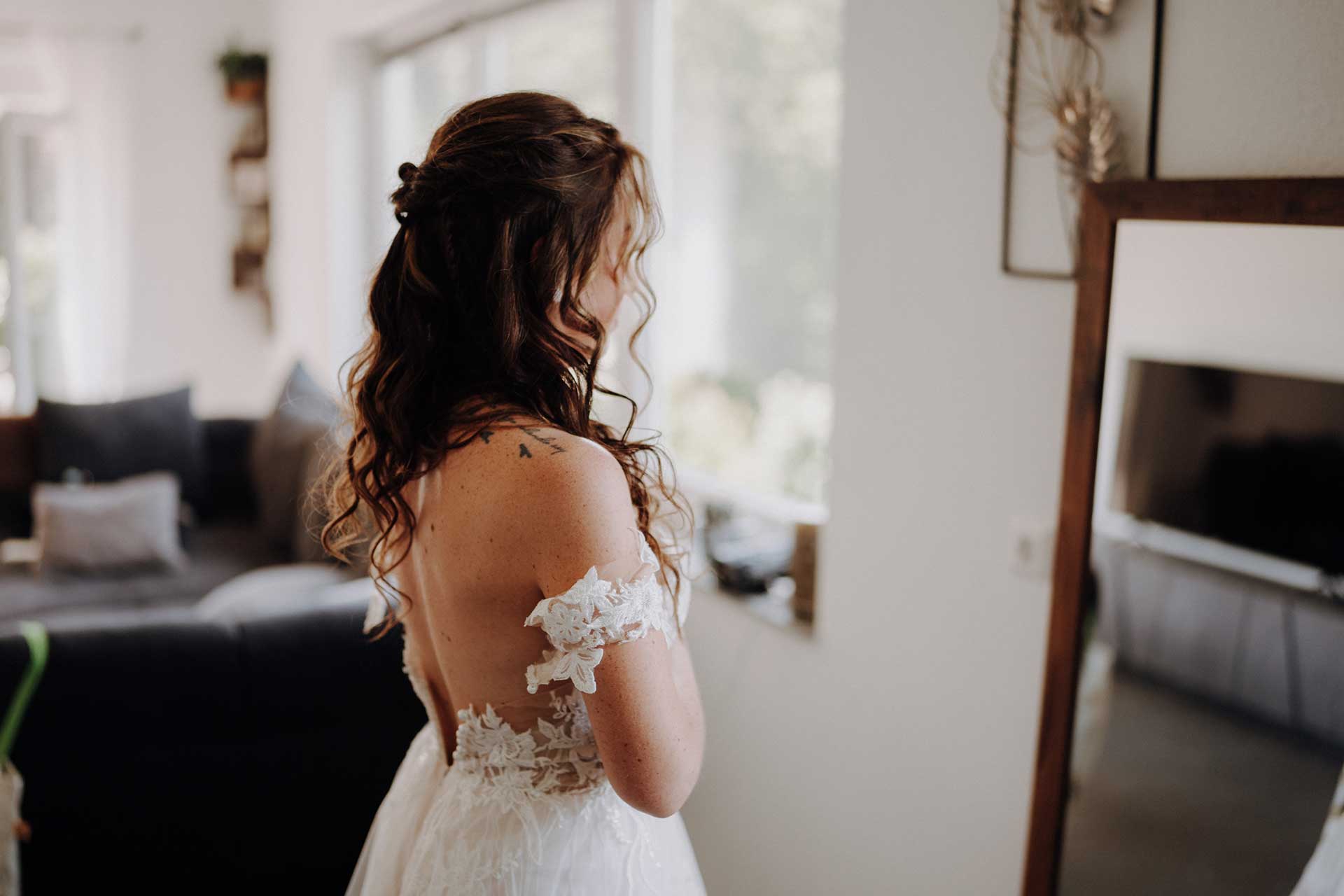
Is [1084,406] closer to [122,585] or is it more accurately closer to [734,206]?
[734,206]

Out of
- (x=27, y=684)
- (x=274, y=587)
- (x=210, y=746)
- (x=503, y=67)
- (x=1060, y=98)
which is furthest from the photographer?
(x=503, y=67)

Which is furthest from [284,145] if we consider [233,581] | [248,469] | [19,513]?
[233,581]

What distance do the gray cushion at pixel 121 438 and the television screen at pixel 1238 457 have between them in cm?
380

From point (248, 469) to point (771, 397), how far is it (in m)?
2.54

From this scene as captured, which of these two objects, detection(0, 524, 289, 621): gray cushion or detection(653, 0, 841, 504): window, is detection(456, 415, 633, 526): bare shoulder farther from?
detection(0, 524, 289, 621): gray cushion

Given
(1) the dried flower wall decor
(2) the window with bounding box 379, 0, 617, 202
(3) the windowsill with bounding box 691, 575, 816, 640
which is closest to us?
(1) the dried flower wall decor

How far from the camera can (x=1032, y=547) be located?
159 centimetres

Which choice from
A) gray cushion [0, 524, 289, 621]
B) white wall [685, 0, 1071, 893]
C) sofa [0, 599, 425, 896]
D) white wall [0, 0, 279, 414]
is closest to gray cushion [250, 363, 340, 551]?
gray cushion [0, 524, 289, 621]

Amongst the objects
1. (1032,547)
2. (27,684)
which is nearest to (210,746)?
(27,684)

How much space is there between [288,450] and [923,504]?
2901mm

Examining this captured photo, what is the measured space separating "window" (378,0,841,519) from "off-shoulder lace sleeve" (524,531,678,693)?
1.48 m

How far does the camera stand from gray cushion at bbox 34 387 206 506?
4152mm

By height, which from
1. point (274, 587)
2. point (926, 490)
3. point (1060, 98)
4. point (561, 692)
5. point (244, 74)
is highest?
point (244, 74)

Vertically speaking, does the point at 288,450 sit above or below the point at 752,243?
below
